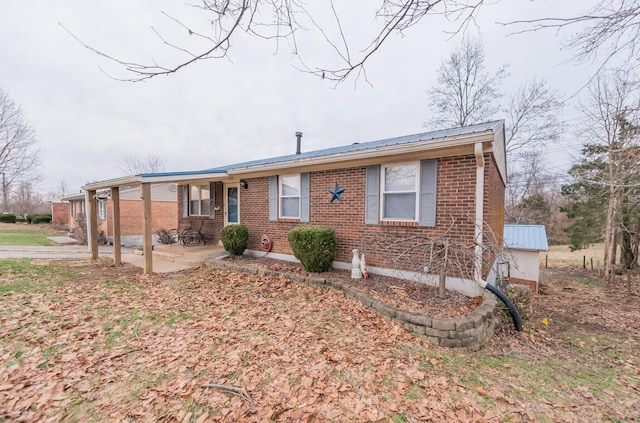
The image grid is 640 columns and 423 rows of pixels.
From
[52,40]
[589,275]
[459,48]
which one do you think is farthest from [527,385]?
[459,48]

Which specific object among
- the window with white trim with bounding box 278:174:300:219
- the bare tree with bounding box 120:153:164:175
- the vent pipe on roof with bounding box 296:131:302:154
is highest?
the bare tree with bounding box 120:153:164:175

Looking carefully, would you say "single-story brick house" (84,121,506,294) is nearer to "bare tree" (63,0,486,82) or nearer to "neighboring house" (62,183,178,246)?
"bare tree" (63,0,486,82)

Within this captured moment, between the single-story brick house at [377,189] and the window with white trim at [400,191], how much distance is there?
0.02 metres

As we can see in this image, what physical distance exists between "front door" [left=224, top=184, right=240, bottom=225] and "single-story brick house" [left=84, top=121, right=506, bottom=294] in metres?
0.08

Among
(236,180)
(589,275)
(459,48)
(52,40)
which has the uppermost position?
(459,48)

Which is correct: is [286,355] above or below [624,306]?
above

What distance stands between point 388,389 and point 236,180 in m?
8.13

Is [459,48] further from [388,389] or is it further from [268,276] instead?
[388,389]

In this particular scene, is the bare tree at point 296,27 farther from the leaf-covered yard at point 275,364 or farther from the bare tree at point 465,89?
the bare tree at point 465,89

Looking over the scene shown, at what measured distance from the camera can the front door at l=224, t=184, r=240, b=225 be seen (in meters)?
9.66

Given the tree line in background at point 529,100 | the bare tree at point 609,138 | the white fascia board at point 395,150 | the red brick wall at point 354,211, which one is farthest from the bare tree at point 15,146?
the bare tree at point 609,138

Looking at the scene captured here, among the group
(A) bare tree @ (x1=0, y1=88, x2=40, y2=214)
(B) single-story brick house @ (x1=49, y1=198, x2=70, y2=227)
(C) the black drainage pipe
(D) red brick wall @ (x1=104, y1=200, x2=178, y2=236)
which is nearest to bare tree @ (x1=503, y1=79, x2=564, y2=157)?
(C) the black drainage pipe

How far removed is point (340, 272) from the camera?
6.53 meters

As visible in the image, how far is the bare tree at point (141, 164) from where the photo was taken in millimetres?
34375
